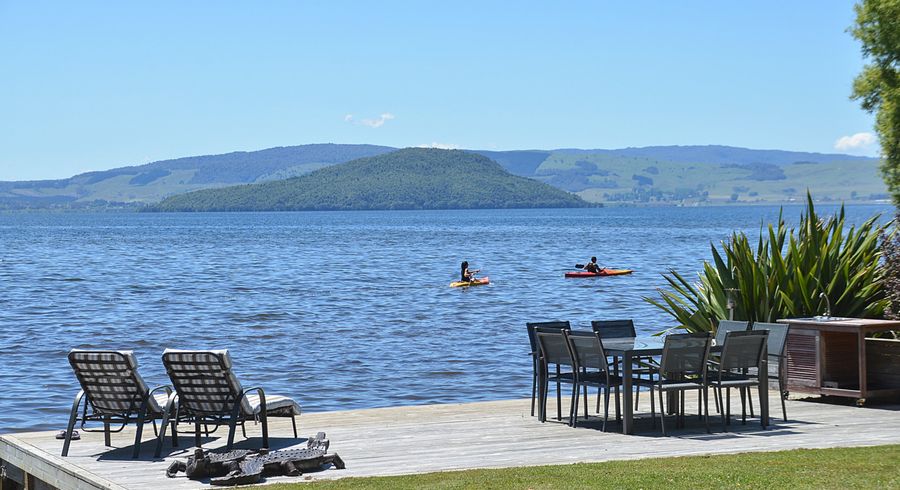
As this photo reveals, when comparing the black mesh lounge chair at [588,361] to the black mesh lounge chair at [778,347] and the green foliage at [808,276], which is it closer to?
the black mesh lounge chair at [778,347]

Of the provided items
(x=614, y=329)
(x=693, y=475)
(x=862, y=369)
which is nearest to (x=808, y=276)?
(x=862, y=369)

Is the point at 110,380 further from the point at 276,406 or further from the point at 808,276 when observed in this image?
the point at 808,276

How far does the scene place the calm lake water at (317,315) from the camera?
60.5 feet

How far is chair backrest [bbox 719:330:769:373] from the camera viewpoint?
970 centimetres

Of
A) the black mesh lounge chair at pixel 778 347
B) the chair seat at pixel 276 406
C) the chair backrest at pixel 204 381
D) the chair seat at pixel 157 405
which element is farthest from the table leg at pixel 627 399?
the chair seat at pixel 157 405

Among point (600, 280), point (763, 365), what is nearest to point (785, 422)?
point (763, 365)

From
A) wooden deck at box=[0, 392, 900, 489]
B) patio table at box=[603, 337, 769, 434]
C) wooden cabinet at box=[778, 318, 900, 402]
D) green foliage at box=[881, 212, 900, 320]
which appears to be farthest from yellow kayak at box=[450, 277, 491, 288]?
patio table at box=[603, 337, 769, 434]

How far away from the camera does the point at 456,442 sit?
30.0 feet

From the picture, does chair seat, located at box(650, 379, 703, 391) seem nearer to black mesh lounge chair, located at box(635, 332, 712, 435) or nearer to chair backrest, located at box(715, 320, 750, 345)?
black mesh lounge chair, located at box(635, 332, 712, 435)

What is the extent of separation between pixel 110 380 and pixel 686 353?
4.56m

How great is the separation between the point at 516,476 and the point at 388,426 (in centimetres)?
283

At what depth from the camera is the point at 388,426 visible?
10141mm

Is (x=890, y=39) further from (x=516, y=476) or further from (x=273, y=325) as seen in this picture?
(x=273, y=325)

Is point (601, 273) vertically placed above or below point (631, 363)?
below
